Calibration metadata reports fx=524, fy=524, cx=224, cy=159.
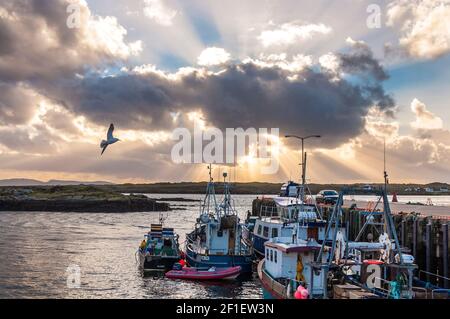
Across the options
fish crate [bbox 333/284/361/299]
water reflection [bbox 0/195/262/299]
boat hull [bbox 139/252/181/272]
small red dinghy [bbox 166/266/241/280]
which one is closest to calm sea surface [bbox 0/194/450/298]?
water reflection [bbox 0/195/262/299]

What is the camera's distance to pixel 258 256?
5175 cm

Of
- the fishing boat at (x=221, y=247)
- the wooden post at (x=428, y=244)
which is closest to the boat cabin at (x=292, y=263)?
the fishing boat at (x=221, y=247)

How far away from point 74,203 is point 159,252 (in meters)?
94.4

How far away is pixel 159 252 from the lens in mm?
45031

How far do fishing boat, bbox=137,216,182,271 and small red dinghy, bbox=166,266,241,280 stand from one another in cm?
271

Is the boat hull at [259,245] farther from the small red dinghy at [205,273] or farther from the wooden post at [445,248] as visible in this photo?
the wooden post at [445,248]

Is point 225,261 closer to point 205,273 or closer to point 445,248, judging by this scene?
point 205,273

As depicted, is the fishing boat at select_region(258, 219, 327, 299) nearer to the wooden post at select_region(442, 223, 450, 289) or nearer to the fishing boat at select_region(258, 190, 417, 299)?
the fishing boat at select_region(258, 190, 417, 299)

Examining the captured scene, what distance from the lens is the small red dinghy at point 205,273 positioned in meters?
39.0

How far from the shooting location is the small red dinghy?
128 feet

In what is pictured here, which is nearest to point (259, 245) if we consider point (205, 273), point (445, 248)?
point (205, 273)

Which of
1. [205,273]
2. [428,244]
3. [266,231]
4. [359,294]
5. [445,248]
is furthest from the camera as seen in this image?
[266,231]
